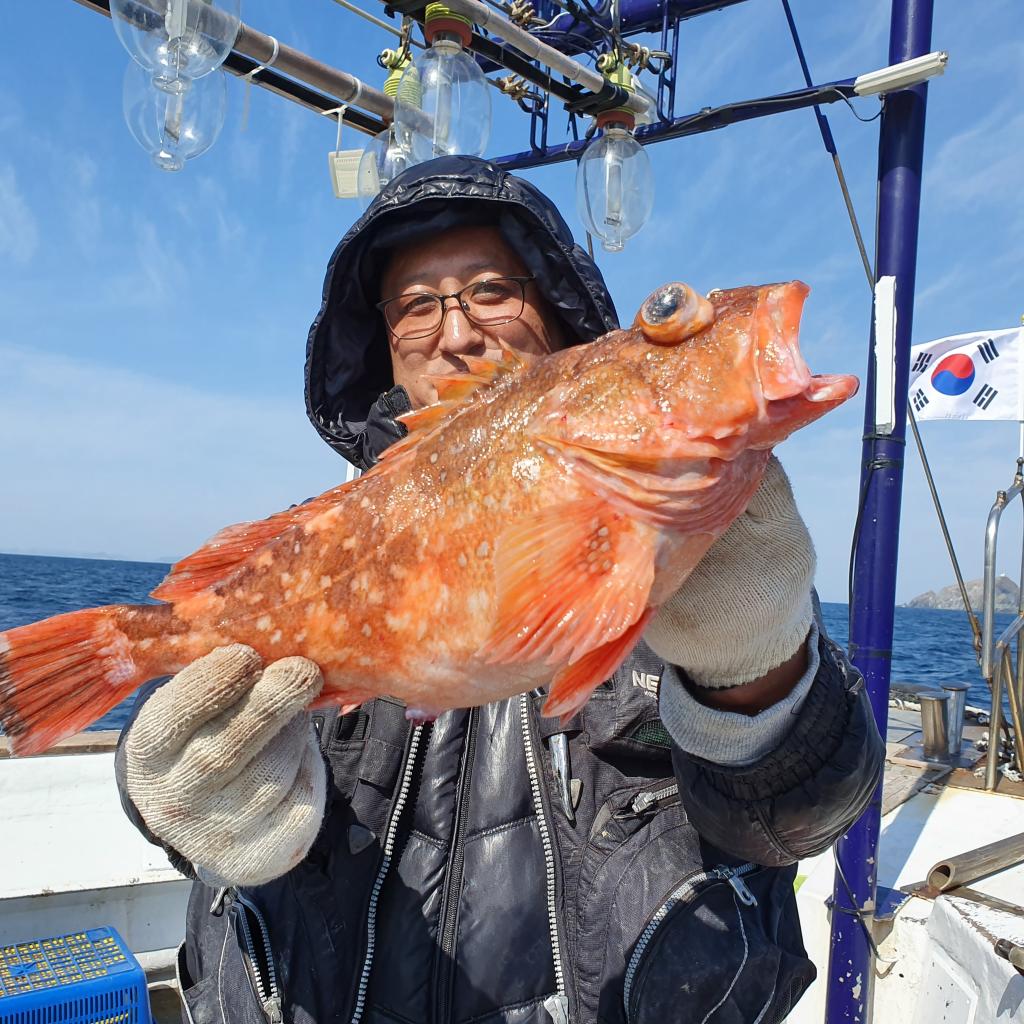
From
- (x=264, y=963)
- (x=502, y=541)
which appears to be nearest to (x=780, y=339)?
(x=502, y=541)

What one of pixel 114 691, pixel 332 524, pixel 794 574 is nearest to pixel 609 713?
pixel 794 574

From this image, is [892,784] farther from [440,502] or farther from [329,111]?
[329,111]

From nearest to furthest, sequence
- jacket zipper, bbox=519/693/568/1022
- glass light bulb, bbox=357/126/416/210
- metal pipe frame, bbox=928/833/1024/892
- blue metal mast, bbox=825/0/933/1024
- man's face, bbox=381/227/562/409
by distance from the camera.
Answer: jacket zipper, bbox=519/693/568/1022
man's face, bbox=381/227/562/409
metal pipe frame, bbox=928/833/1024/892
blue metal mast, bbox=825/0/933/1024
glass light bulb, bbox=357/126/416/210

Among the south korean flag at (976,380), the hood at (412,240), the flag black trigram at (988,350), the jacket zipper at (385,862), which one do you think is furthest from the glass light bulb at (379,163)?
the flag black trigram at (988,350)

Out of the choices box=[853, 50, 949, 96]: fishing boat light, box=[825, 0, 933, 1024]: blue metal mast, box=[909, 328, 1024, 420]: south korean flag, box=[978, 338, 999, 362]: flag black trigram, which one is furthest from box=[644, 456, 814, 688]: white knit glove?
box=[978, 338, 999, 362]: flag black trigram

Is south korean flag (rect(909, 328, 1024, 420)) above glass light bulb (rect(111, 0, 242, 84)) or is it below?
below

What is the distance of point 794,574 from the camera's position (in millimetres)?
1924

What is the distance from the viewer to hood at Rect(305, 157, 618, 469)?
9.65 ft

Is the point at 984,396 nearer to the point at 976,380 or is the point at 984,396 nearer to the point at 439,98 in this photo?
the point at 976,380

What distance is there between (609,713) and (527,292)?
1585 millimetres

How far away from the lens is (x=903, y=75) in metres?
4.29

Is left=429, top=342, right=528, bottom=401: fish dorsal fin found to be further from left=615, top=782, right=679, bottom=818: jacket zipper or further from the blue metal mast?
the blue metal mast

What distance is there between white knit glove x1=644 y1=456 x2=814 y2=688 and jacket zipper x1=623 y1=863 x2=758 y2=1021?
0.62 m

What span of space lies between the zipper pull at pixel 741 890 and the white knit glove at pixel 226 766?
1164 mm
